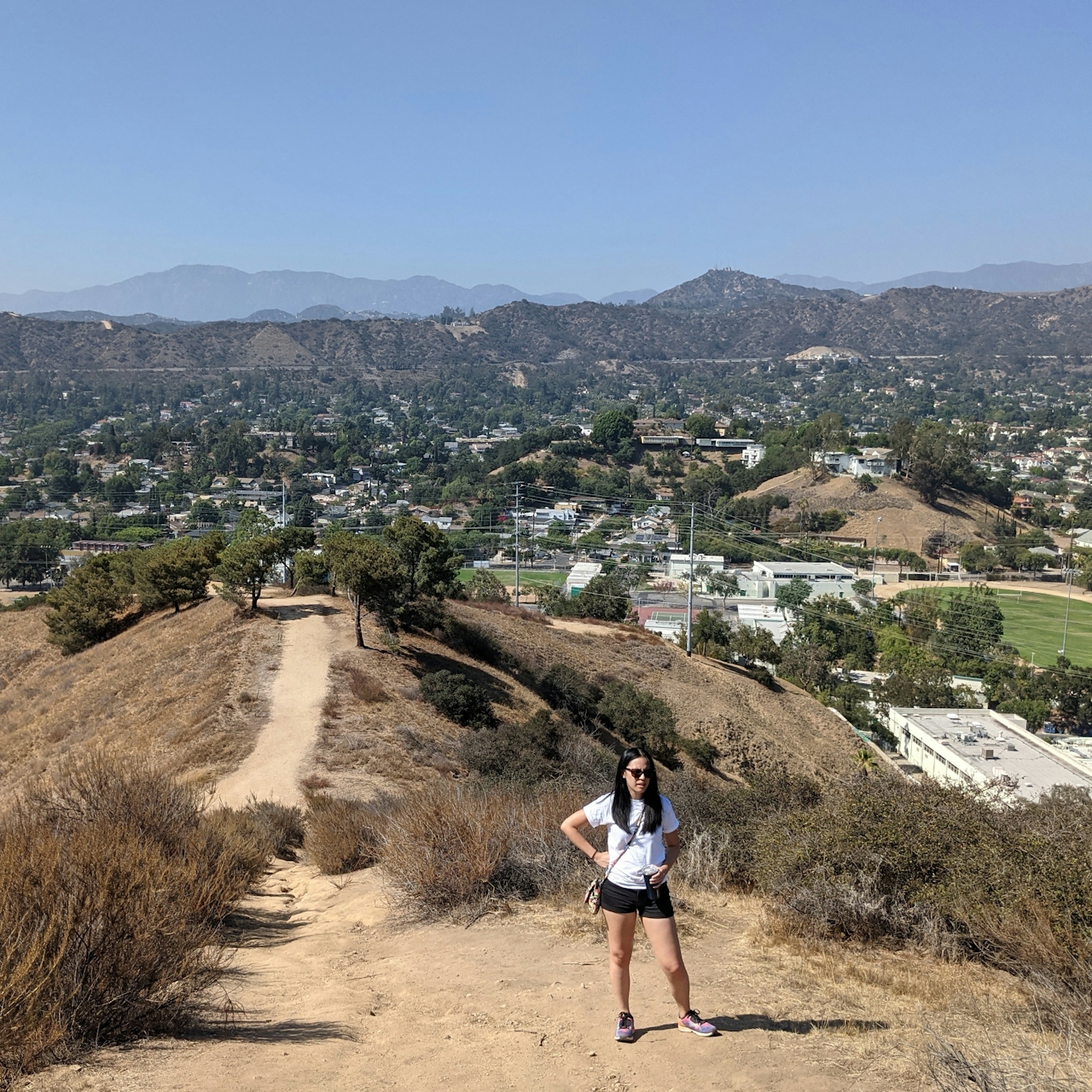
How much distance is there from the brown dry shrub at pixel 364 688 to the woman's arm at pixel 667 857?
→ 44.9ft

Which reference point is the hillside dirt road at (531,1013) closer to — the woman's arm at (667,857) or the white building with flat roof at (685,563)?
the woman's arm at (667,857)

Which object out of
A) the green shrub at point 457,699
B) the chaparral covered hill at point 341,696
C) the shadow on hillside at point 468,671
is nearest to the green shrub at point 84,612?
the chaparral covered hill at point 341,696

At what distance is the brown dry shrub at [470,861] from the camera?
7.05 meters

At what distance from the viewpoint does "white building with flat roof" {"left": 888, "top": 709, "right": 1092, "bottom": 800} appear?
26.8m

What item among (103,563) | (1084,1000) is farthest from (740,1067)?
(103,563)

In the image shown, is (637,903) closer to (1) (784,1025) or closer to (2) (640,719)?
(1) (784,1025)

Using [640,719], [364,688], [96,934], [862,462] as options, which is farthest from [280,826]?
[862,462]

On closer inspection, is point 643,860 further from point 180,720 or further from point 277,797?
point 180,720

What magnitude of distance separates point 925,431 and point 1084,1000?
99388 mm

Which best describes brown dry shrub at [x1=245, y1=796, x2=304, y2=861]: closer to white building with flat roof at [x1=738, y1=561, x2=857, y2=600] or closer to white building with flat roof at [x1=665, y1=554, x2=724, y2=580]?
white building with flat roof at [x1=738, y1=561, x2=857, y2=600]

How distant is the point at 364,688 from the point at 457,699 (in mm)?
1698

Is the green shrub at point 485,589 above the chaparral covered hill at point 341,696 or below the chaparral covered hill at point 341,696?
below

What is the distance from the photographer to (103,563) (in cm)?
2870

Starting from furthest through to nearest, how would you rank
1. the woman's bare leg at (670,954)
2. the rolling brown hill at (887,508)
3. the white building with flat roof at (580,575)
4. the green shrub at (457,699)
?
1. the rolling brown hill at (887,508)
2. the white building with flat roof at (580,575)
3. the green shrub at (457,699)
4. the woman's bare leg at (670,954)
